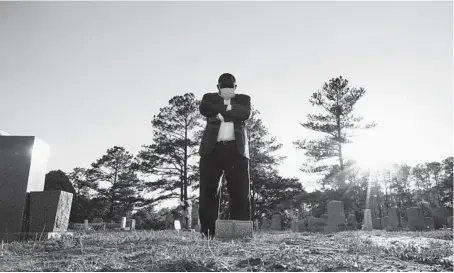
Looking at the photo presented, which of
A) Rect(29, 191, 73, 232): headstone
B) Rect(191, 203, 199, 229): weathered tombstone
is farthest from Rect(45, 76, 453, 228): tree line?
Rect(29, 191, 73, 232): headstone

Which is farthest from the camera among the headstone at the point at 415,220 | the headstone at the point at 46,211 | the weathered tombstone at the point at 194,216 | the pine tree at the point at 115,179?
the pine tree at the point at 115,179

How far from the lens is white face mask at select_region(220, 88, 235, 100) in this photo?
467 centimetres

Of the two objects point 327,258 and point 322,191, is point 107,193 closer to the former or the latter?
point 322,191

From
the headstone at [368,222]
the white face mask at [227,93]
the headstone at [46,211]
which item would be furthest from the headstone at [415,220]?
the headstone at [46,211]

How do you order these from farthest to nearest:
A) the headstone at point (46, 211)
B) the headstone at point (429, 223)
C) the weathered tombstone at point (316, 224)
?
the headstone at point (429, 223) → the weathered tombstone at point (316, 224) → the headstone at point (46, 211)

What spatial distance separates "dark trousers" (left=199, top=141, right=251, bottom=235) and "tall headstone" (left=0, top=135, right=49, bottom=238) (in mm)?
2879

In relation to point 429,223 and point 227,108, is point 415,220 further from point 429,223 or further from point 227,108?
A: point 227,108

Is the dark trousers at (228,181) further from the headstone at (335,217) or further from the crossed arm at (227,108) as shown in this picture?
the headstone at (335,217)

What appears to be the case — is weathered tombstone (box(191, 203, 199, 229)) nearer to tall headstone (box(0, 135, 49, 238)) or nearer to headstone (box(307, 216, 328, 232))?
headstone (box(307, 216, 328, 232))

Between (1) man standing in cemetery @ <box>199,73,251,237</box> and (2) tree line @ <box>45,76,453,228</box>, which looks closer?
(1) man standing in cemetery @ <box>199,73,251,237</box>

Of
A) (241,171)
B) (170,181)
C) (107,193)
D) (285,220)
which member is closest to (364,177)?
(285,220)

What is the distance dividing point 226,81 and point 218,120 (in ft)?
1.97

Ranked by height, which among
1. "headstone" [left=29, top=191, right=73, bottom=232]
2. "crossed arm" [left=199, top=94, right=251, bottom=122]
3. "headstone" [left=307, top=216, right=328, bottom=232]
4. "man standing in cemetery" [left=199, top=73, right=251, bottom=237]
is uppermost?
"crossed arm" [left=199, top=94, right=251, bottom=122]

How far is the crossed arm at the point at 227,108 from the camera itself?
443 cm
